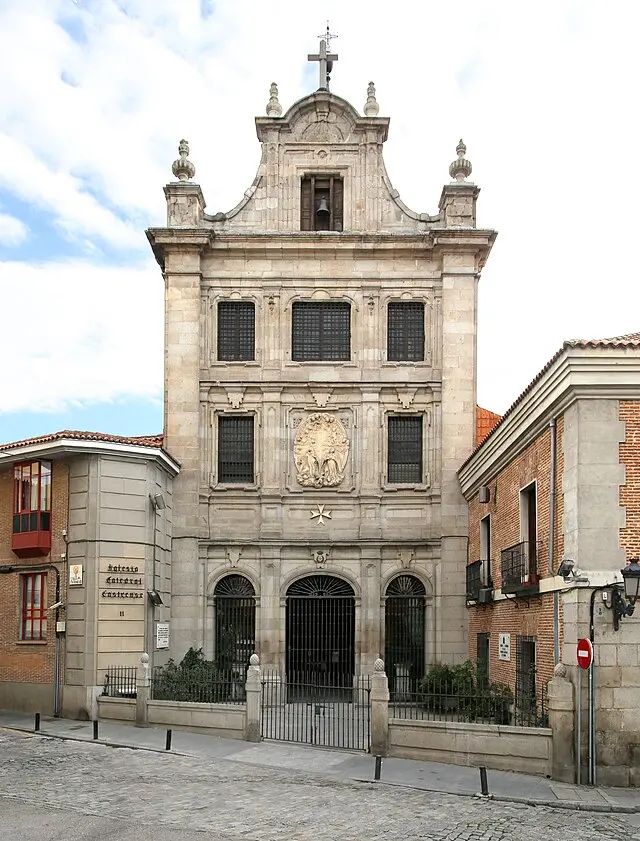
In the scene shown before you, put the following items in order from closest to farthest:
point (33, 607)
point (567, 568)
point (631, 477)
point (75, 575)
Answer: point (567, 568), point (631, 477), point (75, 575), point (33, 607)

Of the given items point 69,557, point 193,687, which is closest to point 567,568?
point 193,687

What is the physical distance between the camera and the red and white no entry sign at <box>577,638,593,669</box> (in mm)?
15938

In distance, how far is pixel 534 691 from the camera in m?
19.6

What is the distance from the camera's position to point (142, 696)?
22.1 meters

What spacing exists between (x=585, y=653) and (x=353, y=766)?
477 cm

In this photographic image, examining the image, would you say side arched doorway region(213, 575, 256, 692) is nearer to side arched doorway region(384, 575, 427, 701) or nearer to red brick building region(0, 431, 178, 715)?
red brick building region(0, 431, 178, 715)

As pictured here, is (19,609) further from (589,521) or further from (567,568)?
(589,521)

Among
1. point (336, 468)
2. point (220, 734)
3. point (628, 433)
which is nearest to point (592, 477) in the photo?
point (628, 433)

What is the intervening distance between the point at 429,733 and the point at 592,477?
5.57 meters

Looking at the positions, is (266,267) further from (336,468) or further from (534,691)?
(534,691)

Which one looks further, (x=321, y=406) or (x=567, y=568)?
(x=321, y=406)

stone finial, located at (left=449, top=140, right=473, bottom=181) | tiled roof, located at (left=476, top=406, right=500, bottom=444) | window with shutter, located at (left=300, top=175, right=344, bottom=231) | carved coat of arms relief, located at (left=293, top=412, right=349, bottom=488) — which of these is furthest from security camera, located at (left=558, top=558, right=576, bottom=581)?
stone finial, located at (left=449, top=140, right=473, bottom=181)

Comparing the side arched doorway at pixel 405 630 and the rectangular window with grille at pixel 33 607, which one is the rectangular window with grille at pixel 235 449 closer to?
the side arched doorway at pixel 405 630

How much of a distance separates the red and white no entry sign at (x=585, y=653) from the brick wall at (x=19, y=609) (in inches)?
519
